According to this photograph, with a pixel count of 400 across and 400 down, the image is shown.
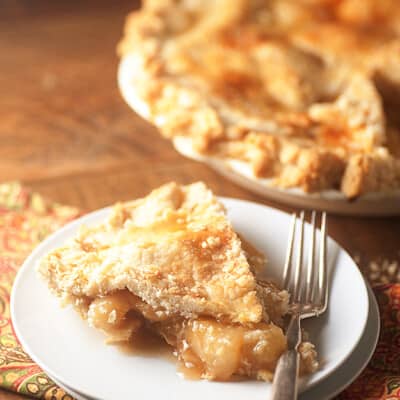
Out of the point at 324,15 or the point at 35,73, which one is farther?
the point at 35,73

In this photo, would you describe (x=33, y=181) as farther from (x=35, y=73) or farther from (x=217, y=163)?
(x=35, y=73)

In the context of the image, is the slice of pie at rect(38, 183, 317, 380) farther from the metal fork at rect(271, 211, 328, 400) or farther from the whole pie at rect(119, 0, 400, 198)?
the whole pie at rect(119, 0, 400, 198)

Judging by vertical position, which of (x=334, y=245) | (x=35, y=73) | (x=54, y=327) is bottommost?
(x=54, y=327)

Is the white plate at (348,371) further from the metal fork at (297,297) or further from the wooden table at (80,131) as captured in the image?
the wooden table at (80,131)

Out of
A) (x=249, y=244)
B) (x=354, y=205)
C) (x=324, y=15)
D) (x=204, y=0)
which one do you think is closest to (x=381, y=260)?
(x=354, y=205)

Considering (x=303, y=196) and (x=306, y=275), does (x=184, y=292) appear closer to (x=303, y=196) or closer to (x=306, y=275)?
(x=306, y=275)
